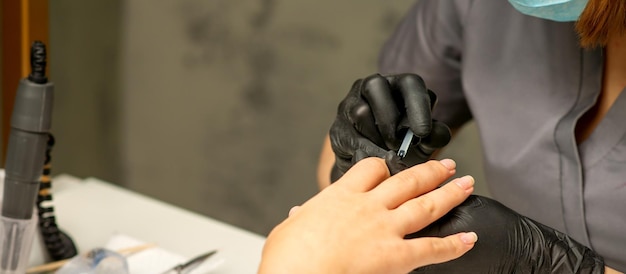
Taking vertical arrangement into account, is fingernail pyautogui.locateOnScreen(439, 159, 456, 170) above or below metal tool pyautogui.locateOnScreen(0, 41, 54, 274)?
above

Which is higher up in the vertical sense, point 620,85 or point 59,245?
point 620,85

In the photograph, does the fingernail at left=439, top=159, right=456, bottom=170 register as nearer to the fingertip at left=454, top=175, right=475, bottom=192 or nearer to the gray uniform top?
the fingertip at left=454, top=175, right=475, bottom=192

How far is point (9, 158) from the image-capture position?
0.77 metres

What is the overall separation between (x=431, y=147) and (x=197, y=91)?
3.95 feet

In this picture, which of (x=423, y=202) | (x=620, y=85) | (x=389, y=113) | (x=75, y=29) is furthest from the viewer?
(x=75, y=29)

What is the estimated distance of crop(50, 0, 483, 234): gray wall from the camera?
1.70 meters

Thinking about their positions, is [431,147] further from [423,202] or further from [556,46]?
[556,46]

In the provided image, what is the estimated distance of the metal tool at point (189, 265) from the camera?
0.85 metres

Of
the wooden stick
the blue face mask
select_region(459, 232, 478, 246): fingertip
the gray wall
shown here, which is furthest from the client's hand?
the gray wall

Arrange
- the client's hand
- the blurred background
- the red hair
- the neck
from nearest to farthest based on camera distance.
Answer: the client's hand, the red hair, the neck, the blurred background

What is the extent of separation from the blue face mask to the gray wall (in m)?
0.82

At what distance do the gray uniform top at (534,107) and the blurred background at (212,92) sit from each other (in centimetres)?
61

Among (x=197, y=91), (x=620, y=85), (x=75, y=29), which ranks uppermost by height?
(x=620, y=85)

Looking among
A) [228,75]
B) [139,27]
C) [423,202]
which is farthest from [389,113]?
[139,27]
